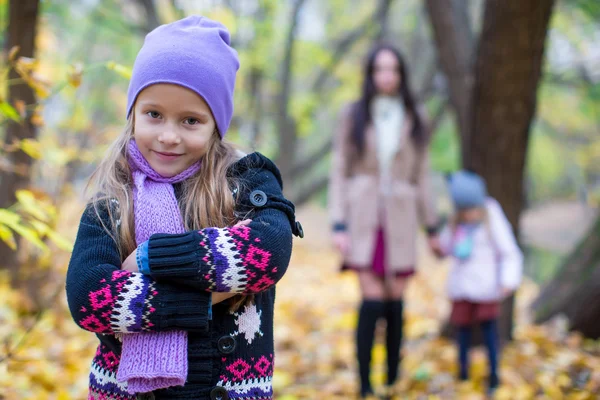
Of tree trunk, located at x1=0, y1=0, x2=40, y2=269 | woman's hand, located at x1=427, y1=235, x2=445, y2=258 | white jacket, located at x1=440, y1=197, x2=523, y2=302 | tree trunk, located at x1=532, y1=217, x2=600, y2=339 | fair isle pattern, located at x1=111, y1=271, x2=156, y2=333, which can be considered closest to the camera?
fair isle pattern, located at x1=111, y1=271, x2=156, y2=333

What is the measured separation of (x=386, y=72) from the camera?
10.8 feet

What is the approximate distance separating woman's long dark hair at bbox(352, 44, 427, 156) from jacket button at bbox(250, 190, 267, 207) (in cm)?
187

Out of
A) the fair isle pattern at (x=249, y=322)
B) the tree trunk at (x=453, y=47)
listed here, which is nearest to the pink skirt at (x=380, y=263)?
the tree trunk at (x=453, y=47)

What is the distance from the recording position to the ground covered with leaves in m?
3.09

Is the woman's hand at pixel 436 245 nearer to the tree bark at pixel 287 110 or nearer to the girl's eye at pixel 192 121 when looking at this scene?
the girl's eye at pixel 192 121

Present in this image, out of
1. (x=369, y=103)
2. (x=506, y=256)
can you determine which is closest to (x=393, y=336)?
(x=506, y=256)

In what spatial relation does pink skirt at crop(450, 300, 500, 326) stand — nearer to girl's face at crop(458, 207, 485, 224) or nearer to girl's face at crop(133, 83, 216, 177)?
girl's face at crop(458, 207, 485, 224)

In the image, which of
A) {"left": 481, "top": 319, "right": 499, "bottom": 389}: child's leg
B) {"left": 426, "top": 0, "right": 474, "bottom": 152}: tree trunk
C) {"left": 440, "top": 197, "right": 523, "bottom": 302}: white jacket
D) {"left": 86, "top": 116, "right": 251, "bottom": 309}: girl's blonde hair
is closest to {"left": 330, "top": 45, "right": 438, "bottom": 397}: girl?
{"left": 440, "top": 197, "right": 523, "bottom": 302}: white jacket

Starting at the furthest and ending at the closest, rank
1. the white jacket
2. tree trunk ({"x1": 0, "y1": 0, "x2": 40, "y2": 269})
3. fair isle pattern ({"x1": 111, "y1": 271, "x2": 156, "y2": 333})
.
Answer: the white jacket → tree trunk ({"x1": 0, "y1": 0, "x2": 40, "y2": 269}) → fair isle pattern ({"x1": 111, "y1": 271, "x2": 156, "y2": 333})

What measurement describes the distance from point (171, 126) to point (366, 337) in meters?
2.15

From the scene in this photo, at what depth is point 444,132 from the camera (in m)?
11.9

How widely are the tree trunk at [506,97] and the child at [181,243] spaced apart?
8.32 ft

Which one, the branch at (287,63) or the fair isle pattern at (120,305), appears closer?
the fair isle pattern at (120,305)

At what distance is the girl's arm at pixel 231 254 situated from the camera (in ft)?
4.32
